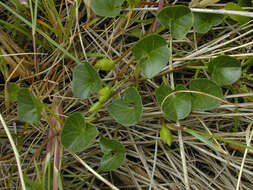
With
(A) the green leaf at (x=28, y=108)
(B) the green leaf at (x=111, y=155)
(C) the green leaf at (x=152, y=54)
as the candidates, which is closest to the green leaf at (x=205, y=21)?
→ (C) the green leaf at (x=152, y=54)

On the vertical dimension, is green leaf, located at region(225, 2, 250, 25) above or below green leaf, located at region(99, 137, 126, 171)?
above

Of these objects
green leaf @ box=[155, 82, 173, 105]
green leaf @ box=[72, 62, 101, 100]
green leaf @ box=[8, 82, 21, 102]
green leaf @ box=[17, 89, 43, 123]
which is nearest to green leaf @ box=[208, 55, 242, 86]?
green leaf @ box=[155, 82, 173, 105]

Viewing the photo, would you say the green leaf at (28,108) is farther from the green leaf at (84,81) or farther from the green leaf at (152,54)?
the green leaf at (152,54)

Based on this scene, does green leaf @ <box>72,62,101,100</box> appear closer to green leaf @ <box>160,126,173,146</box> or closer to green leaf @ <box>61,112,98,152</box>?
green leaf @ <box>61,112,98,152</box>

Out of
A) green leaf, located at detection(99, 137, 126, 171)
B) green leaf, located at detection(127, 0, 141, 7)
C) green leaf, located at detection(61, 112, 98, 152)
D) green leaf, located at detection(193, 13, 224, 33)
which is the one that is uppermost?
green leaf, located at detection(127, 0, 141, 7)

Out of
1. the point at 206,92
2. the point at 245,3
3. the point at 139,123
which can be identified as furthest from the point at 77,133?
the point at 245,3

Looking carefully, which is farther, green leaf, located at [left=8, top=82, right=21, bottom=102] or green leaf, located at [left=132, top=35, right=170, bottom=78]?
green leaf, located at [left=8, top=82, right=21, bottom=102]
